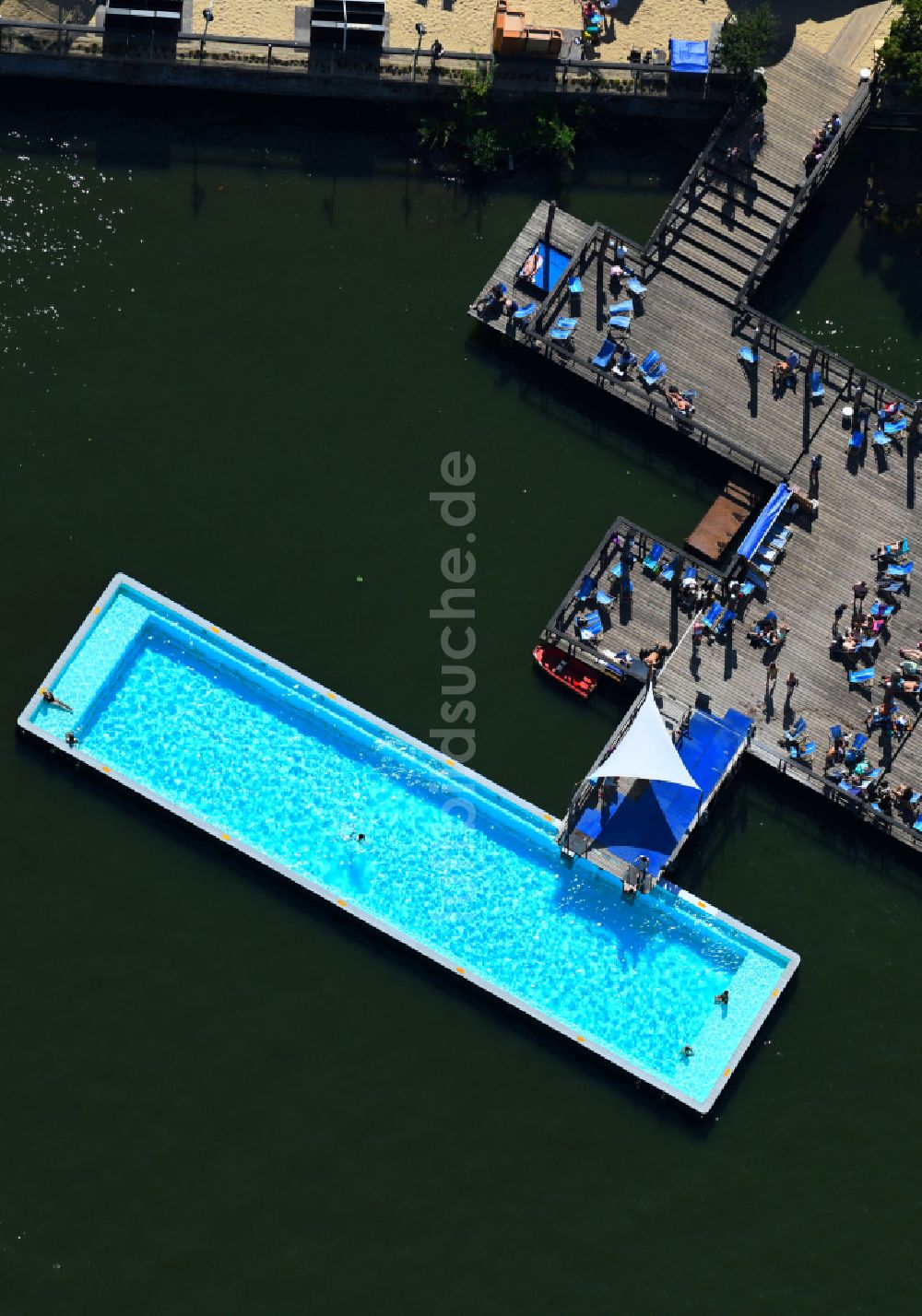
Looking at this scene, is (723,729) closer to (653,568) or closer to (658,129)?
(653,568)

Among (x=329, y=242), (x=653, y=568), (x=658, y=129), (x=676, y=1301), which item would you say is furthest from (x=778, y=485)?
(x=676, y=1301)

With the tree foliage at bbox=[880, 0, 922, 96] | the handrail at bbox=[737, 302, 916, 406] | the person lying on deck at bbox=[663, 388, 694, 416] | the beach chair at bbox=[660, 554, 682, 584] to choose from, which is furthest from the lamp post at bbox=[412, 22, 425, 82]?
the beach chair at bbox=[660, 554, 682, 584]

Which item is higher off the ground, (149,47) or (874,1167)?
(149,47)

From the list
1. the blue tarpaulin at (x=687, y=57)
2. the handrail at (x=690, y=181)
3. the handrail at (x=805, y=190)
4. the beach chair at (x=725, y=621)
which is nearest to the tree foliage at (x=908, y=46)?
the handrail at (x=805, y=190)

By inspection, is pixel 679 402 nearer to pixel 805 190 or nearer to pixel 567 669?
pixel 805 190

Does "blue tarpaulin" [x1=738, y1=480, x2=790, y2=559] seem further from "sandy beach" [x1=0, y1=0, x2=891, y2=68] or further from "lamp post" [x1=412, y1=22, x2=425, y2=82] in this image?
"lamp post" [x1=412, y1=22, x2=425, y2=82]

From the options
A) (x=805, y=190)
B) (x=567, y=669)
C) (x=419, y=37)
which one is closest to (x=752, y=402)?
(x=805, y=190)
